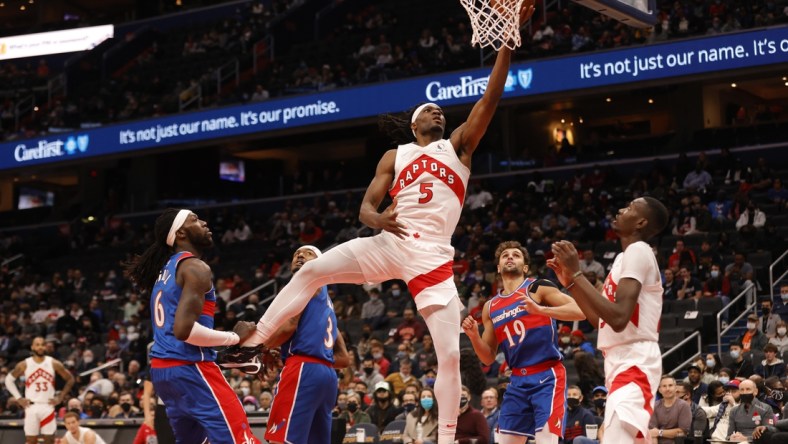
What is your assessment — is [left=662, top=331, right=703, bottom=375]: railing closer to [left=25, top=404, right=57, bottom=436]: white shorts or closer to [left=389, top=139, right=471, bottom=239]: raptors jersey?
[left=25, top=404, right=57, bottom=436]: white shorts

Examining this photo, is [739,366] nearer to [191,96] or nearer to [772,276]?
[772,276]

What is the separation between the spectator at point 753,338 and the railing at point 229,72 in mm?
18185

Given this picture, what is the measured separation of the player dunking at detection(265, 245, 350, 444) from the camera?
7797 mm

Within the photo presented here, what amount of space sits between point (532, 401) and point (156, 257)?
3.05m

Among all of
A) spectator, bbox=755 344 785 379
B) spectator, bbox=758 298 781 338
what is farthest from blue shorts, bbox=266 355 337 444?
spectator, bbox=758 298 781 338

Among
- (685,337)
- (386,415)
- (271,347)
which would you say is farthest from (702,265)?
(271,347)

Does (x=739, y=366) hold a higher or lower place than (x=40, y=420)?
higher

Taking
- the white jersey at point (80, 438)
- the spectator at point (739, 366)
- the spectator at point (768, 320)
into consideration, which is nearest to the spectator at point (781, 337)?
the spectator at point (768, 320)

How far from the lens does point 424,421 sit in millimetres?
13633

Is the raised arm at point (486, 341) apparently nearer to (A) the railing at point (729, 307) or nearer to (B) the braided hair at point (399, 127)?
(B) the braided hair at point (399, 127)

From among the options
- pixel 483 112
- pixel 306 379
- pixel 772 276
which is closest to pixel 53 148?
pixel 772 276

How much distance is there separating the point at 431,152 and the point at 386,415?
850cm

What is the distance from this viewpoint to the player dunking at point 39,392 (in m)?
16.0

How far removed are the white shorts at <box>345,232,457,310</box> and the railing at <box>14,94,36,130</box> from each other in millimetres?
27515
